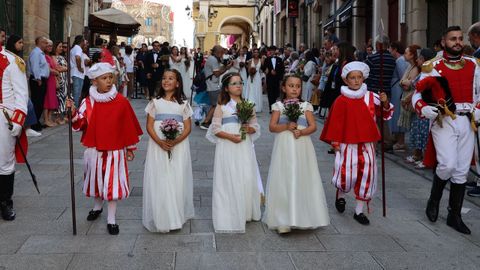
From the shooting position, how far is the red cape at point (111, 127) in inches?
209

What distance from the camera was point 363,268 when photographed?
4.49m

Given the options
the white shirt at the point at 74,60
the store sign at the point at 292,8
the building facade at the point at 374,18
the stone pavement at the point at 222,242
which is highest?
the store sign at the point at 292,8

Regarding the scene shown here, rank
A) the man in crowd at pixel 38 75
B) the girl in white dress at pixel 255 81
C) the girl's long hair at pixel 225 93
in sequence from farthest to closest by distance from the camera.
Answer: the girl in white dress at pixel 255 81
the man in crowd at pixel 38 75
the girl's long hair at pixel 225 93

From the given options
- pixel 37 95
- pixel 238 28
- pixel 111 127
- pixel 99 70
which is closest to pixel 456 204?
pixel 111 127

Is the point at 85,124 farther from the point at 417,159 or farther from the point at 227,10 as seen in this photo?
the point at 227,10

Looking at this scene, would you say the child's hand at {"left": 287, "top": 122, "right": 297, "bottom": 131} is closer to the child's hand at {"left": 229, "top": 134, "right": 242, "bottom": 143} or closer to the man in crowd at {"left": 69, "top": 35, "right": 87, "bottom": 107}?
the child's hand at {"left": 229, "top": 134, "right": 242, "bottom": 143}

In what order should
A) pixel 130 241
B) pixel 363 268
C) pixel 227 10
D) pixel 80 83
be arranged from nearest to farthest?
pixel 363 268 → pixel 130 241 → pixel 80 83 → pixel 227 10

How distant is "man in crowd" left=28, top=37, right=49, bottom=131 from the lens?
11922 millimetres

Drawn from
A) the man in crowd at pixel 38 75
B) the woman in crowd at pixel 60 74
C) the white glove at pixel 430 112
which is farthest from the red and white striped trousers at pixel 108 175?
the woman in crowd at pixel 60 74

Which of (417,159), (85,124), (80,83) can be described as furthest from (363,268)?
(80,83)

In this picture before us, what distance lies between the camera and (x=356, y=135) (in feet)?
18.8

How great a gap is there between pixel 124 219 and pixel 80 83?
870 cm

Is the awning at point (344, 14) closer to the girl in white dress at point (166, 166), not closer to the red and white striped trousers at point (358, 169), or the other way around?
the red and white striped trousers at point (358, 169)

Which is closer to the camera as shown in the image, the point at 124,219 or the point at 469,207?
the point at 124,219
